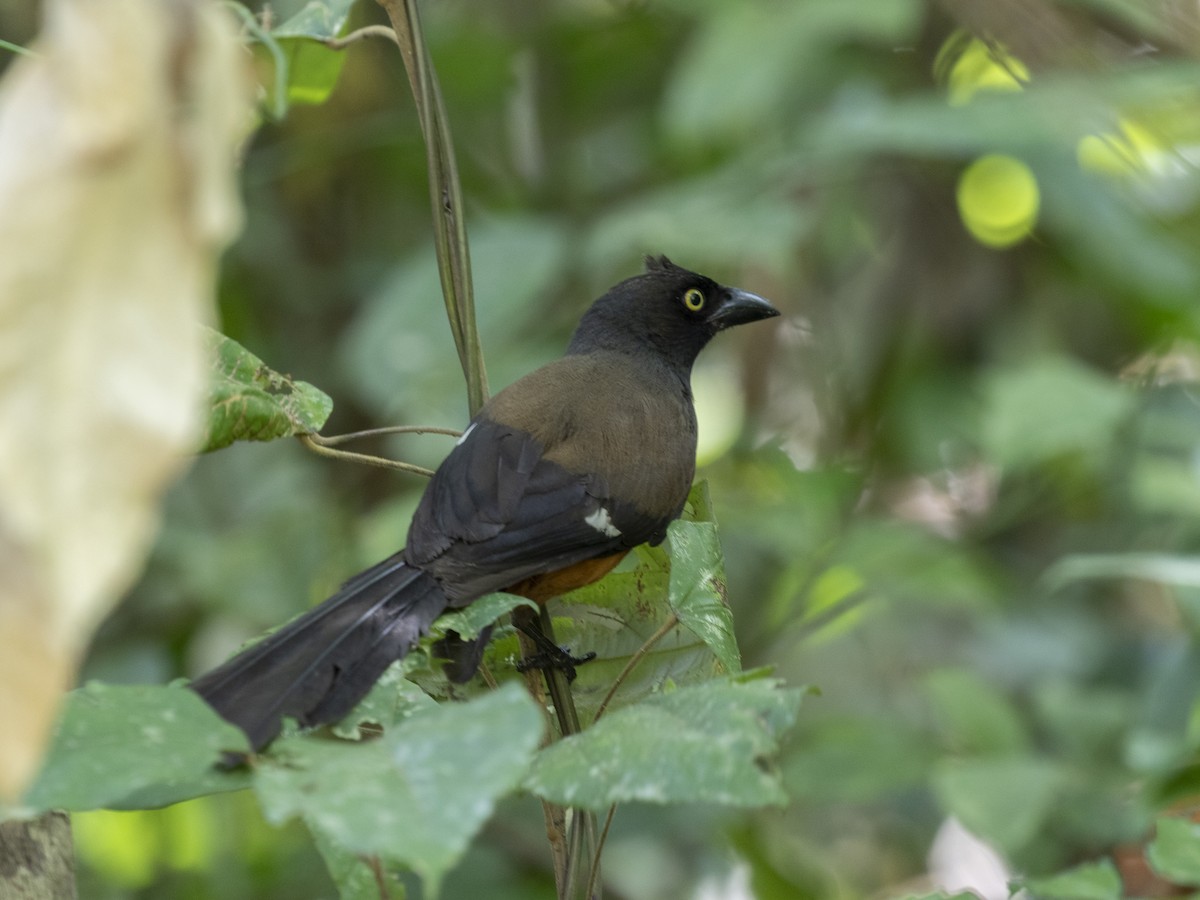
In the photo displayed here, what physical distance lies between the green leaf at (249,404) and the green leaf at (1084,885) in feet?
3.18

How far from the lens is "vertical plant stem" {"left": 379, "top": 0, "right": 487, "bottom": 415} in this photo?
1543 mm

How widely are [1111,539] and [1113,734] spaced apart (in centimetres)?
101

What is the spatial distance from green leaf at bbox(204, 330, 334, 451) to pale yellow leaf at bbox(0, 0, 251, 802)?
876 millimetres

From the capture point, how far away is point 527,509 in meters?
2.38

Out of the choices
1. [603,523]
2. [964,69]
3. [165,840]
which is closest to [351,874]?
[603,523]

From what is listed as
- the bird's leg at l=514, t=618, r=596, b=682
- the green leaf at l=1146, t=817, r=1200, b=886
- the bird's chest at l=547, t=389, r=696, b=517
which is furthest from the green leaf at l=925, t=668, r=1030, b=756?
the green leaf at l=1146, t=817, r=1200, b=886

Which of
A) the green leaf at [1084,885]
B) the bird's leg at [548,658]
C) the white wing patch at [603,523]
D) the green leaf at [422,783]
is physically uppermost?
the green leaf at [422,783]

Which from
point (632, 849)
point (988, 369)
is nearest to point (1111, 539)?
point (988, 369)

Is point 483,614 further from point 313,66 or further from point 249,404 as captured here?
point 313,66

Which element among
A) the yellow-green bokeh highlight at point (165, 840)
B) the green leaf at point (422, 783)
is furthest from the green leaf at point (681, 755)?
the yellow-green bokeh highlight at point (165, 840)

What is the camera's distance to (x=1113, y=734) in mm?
3730

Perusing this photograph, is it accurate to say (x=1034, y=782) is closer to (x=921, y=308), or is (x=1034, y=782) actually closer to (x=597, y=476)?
(x=597, y=476)

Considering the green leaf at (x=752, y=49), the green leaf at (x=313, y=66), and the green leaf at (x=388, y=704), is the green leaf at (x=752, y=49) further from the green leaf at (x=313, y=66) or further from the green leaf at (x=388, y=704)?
the green leaf at (x=388, y=704)

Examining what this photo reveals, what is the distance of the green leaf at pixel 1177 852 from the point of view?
57.5 inches
